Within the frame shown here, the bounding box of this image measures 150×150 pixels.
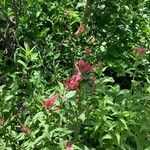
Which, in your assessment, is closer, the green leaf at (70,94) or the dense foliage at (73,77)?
the green leaf at (70,94)

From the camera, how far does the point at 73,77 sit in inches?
110

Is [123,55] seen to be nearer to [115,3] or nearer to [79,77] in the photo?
[115,3]

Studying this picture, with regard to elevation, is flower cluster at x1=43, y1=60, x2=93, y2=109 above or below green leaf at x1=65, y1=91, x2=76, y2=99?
above

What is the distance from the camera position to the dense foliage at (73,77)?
301 centimetres

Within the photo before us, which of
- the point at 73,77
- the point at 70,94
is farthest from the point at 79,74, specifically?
the point at 70,94

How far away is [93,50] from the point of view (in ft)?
13.7

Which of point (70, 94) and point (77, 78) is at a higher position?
point (77, 78)

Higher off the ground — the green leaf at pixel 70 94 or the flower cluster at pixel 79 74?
the flower cluster at pixel 79 74

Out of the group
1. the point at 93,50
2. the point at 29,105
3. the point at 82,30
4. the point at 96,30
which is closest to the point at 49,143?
the point at 29,105

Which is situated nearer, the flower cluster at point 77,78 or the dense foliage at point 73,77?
the flower cluster at point 77,78

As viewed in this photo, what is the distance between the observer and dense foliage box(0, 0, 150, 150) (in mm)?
3006

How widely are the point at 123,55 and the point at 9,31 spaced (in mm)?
1091

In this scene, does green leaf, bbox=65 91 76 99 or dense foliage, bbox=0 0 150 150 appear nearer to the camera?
green leaf, bbox=65 91 76 99

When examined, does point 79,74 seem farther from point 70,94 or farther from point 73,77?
point 70,94
